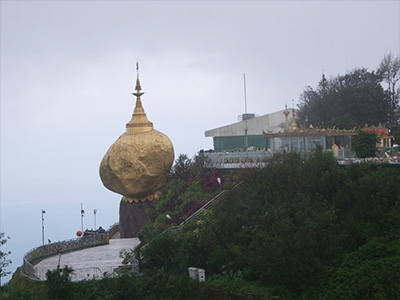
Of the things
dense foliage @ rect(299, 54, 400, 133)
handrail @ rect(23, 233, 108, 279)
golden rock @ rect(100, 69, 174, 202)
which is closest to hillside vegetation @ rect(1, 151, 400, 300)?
handrail @ rect(23, 233, 108, 279)

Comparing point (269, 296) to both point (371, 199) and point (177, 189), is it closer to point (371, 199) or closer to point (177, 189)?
point (371, 199)

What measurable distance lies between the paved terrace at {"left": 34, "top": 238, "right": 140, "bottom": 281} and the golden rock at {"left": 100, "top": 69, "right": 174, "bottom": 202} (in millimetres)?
2515

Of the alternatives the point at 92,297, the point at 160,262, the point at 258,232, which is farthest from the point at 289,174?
the point at 92,297

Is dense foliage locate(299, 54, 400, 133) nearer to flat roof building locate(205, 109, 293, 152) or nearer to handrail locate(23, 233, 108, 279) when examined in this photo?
flat roof building locate(205, 109, 293, 152)

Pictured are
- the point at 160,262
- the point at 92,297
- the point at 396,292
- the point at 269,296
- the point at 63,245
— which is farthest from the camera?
the point at 63,245

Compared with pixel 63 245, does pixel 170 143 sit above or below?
above

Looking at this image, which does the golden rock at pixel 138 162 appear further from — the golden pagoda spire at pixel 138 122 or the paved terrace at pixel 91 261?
the paved terrace at pixel 91 261

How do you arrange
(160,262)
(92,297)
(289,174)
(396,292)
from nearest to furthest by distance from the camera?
(396,292) < (92,297) < (160,262) < (289,174)

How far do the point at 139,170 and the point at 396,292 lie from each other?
53.6 feet

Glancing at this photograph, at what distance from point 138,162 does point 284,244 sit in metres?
12.6

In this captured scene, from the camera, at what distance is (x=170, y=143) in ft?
104

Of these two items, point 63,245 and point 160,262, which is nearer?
point 160,262

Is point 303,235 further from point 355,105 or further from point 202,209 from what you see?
point 355,105


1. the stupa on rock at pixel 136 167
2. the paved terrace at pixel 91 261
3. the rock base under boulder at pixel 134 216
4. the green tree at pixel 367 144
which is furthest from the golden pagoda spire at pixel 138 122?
the green tree at pixel 367 144
